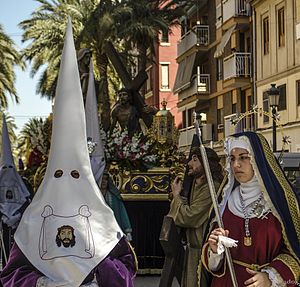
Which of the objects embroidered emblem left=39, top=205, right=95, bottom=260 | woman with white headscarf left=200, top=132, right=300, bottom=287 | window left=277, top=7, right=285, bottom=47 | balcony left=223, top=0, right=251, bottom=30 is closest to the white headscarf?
woman with white headscarf left=200, top=132, right=300, bottom=287

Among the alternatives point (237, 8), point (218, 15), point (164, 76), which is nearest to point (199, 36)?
point (218, 15)

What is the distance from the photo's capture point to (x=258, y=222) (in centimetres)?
445

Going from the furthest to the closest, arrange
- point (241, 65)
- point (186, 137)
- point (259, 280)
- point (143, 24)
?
point (186, 137) → point (241, 65) → point (143, 24) → point (259, 280)

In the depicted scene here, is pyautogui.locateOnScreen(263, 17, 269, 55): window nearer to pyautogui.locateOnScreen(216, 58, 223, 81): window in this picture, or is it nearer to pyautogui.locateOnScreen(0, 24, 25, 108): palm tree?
pyautogui.locateOnScreen(216, 58, 223, 81): window

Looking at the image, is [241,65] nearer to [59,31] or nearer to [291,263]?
[59,31]

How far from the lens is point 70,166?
407 cm

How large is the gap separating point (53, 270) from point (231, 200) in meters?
1.26

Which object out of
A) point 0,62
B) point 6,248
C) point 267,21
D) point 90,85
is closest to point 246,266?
point 90,85

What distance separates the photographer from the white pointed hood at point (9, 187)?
9.47 metres

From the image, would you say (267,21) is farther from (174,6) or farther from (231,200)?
(231,200)

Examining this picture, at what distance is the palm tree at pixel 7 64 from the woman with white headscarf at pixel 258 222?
27201 mm

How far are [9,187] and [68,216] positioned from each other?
596 centimetres

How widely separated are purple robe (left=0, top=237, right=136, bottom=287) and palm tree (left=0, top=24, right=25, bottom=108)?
27375mm

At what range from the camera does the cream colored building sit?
82.4ft
